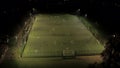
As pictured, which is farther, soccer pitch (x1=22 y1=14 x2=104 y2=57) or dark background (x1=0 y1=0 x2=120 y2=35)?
dark background (x1=0 y1=0 x2=120 y2=35)

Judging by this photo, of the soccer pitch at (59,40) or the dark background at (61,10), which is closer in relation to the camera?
the soccer pitch at (59,40)

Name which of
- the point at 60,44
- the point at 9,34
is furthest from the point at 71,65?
the point at 9,34

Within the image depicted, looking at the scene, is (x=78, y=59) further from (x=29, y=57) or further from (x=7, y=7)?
(x=7, y=7)

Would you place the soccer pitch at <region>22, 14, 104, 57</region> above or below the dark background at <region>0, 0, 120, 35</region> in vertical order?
above

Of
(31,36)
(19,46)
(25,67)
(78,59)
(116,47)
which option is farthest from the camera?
(31,36)

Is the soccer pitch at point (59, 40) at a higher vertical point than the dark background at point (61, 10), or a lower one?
higher
